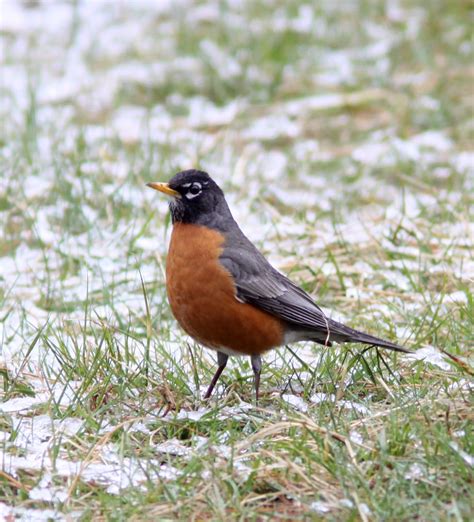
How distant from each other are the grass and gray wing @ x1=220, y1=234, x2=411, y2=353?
0.13m

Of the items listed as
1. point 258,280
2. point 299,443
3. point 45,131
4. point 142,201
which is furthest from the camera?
point 45,131

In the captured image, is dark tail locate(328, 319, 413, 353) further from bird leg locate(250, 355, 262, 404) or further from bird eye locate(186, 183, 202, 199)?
bird eye locate(186, 183, 202, 199)

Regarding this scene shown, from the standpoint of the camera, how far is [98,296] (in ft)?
19.5

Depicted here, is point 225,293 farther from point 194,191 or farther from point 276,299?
point 194,191

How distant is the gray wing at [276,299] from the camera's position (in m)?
4.73

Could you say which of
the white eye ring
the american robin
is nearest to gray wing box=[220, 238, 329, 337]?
the american robin

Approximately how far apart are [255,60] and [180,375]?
5.73 m

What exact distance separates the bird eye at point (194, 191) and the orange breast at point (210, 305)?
0.26 meters

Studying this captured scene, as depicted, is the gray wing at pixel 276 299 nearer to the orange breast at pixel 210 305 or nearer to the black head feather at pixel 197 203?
the orange breast at pixel 210 305

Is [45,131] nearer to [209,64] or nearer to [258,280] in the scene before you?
[209,64]

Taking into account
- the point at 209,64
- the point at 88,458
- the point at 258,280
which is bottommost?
the point at 88,458

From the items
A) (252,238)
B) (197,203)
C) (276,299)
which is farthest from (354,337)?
(252,238)

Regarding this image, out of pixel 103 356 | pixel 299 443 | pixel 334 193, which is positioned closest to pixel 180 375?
pixel 103 356

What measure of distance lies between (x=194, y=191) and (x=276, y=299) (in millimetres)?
659
